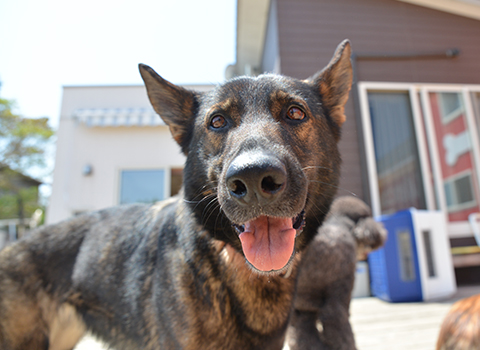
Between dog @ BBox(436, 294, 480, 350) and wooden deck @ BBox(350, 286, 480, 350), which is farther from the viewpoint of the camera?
wooden deck @ BBox(350, 286, 480, 350)

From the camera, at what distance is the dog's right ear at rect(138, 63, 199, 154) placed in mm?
1737

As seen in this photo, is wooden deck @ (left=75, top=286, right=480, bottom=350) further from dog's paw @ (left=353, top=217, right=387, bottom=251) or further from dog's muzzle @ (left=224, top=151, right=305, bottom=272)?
dog's muzzle @ (left=224, top=151, right=305, bottom=272)

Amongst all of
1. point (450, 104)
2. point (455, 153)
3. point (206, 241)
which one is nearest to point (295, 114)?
point (206, 241)

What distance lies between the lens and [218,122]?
1.60 m

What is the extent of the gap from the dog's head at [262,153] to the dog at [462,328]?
710mm

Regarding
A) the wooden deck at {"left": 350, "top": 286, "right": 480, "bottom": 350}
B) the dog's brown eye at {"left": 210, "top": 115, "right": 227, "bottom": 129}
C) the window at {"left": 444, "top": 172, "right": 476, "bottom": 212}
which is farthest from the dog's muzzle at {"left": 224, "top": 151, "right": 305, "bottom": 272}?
the window at {"left": 444, "top": 172, "right": 476, "bottom": 212}

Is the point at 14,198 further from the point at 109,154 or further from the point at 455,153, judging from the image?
the point at 455,153

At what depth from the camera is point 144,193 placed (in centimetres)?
727

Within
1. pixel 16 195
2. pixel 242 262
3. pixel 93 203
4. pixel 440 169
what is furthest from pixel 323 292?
pixel 16 195

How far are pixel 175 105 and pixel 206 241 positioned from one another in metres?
0.80

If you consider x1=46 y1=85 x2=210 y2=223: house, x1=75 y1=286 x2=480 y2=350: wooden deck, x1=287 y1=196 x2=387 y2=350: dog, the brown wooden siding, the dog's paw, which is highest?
the brown wooden siding

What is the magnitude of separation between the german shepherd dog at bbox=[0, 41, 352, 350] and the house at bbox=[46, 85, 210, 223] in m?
5.36

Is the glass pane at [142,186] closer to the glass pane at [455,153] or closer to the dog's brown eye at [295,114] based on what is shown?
the glass pane at [455,153]

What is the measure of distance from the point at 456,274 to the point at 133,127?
7533mm
